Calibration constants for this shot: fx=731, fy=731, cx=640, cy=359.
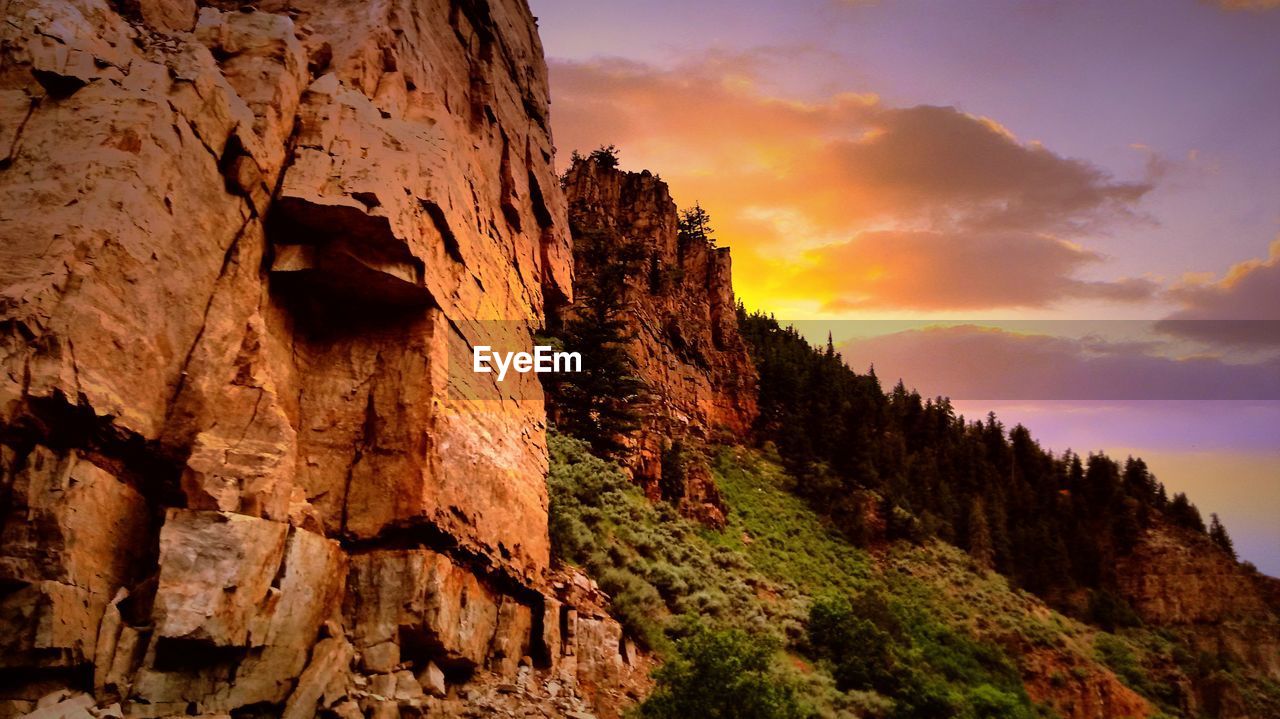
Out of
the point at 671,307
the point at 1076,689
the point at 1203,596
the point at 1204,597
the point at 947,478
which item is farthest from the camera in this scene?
the point at 947,478

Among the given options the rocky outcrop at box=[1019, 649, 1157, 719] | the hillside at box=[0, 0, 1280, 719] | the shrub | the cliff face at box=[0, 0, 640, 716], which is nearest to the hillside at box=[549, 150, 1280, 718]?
the rocky outcrop at box=[1019, 649, 1157, 719]

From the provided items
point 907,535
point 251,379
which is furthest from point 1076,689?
point 251,379

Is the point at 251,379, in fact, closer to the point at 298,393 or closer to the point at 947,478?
the point at 298,393

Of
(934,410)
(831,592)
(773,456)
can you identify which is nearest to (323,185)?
(831,592)

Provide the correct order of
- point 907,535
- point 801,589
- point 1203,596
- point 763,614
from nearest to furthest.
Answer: point 763,614, point 801,589, point 907,535, point 1203,596

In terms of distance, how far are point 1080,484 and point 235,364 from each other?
337 ft

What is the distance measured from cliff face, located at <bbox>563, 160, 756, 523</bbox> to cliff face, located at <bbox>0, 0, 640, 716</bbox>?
34874mm

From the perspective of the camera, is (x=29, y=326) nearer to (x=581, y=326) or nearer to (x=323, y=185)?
(x=323, y=185)

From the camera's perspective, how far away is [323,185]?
12.1 m

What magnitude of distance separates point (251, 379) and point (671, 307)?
171ft

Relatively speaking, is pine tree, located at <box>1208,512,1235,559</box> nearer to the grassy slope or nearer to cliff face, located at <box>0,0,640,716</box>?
the grassy slope

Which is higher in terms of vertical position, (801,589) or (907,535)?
(907,535)

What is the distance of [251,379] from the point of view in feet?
34.7

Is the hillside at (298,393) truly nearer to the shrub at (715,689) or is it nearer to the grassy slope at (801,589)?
the shrub at (715,689)
